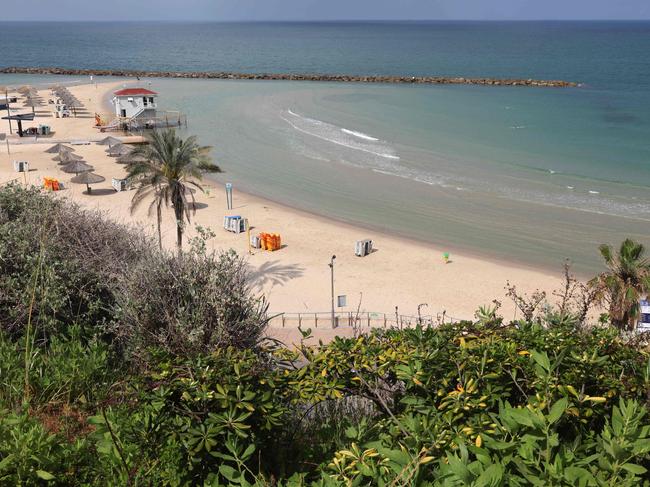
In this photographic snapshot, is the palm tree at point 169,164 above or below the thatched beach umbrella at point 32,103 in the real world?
below

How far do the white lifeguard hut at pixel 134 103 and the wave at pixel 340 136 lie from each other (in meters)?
12.6

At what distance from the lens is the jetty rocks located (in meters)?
90.1

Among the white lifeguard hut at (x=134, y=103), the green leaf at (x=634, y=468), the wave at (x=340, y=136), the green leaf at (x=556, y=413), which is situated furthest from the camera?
the white lifeguard hut at (x=134, y=103)

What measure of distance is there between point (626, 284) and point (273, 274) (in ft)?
41.9

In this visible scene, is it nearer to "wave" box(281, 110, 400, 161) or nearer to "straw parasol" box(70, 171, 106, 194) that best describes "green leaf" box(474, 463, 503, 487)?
"straw parasol" box(70, 171, 106, 194)

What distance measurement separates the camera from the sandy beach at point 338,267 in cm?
2228

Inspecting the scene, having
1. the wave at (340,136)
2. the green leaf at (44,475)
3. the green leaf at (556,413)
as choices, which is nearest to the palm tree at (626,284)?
the green leaf at (556,413)

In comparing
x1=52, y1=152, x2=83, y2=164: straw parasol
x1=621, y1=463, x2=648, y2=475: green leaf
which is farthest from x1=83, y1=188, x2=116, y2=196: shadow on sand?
x1=621, y1=463, x2=648, y2=475: green leaf

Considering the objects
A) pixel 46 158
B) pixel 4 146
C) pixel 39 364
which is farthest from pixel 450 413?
pixel 4 146

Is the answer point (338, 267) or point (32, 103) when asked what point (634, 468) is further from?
point (32, 103)

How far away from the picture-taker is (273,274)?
24703 millimetres

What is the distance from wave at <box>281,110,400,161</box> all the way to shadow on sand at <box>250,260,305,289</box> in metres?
20.9

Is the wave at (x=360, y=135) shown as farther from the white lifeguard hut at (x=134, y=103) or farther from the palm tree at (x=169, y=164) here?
the palm tree at (x=169, y=164)

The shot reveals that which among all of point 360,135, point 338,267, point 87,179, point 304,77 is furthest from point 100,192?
point 304,77
